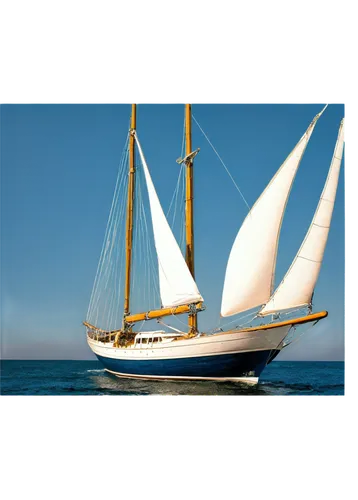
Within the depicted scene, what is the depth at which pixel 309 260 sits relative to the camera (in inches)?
331

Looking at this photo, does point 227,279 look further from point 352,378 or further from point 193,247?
point 352,378

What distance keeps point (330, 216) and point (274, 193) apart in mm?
1639

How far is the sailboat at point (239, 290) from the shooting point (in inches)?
332

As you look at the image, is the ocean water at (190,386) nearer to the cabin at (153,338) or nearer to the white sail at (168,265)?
the cabin at (153,338)

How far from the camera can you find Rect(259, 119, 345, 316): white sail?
7.87m

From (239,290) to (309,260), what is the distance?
1.61 metres

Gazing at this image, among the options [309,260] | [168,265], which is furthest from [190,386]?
[309,260]

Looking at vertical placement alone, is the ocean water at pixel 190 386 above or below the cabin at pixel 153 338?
below

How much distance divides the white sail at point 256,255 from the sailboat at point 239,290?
19 millimetres

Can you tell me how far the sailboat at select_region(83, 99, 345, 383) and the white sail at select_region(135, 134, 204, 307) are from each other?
0.02m

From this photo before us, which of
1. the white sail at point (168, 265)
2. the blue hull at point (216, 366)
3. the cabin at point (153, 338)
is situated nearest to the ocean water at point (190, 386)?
the blue hull at point (216, 366)

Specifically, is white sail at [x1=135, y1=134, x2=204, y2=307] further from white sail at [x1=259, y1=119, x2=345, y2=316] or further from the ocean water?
white sail at [x1=259, y1=119, x2=345, y2=316]

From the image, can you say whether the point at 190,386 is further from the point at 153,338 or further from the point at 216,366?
the point at 153,338
